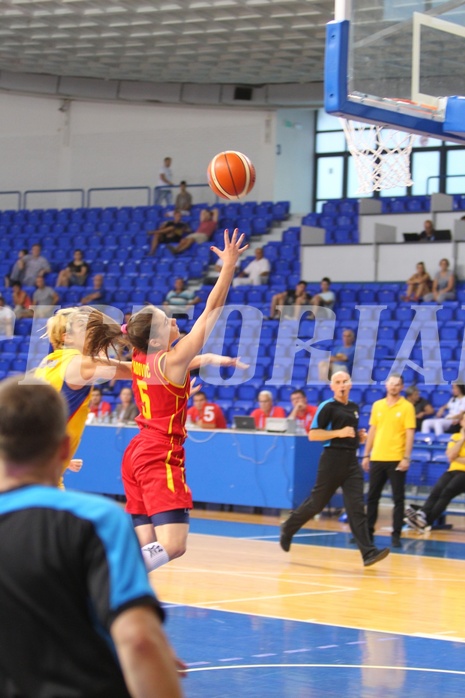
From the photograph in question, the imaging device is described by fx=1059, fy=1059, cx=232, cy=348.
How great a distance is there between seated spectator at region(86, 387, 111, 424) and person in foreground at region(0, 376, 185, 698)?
44.8ft

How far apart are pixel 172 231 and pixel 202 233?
2.36ft

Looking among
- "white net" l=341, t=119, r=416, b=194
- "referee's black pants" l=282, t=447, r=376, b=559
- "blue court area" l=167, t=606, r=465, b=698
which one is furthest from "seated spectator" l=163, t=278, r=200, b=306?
"blue court area" l=167, t=606, r=465, b=698

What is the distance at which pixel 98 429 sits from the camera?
15344 mm

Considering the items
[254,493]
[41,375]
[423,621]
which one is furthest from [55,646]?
[254,493]

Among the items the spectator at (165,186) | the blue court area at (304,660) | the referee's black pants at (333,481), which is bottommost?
the blue court area at (304,660)

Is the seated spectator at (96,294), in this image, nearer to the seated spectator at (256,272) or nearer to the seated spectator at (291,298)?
the seated spectator at (256,272)

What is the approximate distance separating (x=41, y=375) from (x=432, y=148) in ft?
59.7

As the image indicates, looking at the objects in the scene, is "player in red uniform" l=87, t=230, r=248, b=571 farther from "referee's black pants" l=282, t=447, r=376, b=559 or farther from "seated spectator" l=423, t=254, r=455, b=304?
"seated spectator" l=423, t=254, r=455, b=304

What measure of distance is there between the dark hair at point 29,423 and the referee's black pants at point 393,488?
32.0ft

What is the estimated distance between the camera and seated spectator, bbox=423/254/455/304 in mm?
16875

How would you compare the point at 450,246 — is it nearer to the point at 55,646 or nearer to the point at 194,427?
the point at 194,427

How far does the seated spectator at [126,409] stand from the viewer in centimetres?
1527

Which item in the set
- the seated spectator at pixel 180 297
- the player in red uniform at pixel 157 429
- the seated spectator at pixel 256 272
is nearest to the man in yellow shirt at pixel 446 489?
the player in red uniform at pixel 157 429

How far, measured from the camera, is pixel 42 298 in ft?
67.5
